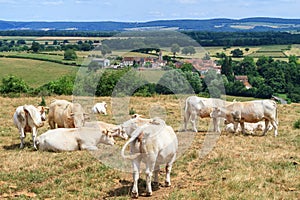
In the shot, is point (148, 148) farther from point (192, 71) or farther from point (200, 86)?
point (200, 86)

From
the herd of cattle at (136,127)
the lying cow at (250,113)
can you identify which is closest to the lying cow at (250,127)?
the herd of cattle at (136,127)

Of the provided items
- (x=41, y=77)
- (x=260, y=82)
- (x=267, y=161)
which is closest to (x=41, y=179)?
(x=267, y=161)

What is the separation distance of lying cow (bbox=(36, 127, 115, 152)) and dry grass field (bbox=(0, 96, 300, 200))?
479 millimetres

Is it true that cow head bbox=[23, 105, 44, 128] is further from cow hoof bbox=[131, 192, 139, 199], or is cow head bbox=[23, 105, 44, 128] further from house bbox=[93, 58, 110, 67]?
house bbox=[93, 58, 110, 67]

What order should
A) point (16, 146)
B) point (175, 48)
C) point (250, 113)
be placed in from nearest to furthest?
point (16, 146) < point (250, 113) < point (175, 48)

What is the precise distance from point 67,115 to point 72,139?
109 inches

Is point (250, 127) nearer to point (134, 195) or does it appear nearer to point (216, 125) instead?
point (216, 125)

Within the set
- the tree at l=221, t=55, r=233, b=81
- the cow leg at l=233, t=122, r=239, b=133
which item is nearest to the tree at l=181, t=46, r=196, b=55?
the cow leg at l=233, t=122, r=239, b=133

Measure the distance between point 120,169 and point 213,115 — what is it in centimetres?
916

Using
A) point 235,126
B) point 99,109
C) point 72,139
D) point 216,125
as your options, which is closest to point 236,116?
point 235,126

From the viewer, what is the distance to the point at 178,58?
98.1 ft

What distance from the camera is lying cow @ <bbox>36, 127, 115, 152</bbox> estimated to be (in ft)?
55.2

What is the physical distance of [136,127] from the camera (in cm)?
1656

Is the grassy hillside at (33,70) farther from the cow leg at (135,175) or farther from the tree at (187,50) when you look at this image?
the cow leg at (135,175)
